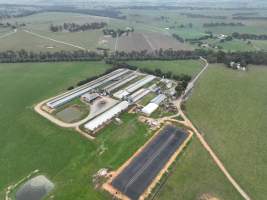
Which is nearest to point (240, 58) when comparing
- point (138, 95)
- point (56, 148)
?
point (138, 95)

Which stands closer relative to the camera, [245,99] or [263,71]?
[245,99]

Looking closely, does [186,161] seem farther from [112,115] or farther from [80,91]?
[80,91]

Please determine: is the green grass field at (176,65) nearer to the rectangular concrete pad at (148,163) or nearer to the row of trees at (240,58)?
the row of trees at (240,58)

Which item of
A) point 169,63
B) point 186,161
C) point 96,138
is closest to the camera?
point 186,161

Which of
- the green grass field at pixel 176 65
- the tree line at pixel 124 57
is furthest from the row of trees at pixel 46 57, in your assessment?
the green grass field at pixel 176 65

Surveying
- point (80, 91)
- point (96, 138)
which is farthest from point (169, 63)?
point (96, 138)

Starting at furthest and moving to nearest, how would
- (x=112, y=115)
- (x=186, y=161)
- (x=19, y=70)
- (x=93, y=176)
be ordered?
(x=19, y=70), (x=112, y=115), (x=186, y=161), (x=93, y=176)

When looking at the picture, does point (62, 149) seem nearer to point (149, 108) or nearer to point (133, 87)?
point (149, 108)
